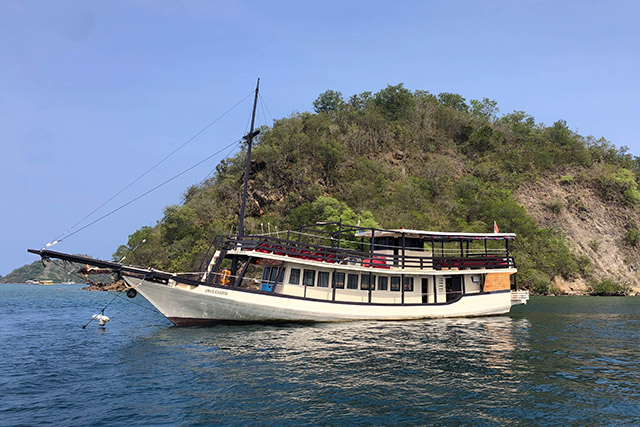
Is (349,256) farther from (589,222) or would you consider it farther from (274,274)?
(589,222)

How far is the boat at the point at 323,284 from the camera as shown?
19.3 m

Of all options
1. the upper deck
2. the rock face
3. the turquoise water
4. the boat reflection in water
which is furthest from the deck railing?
the rock face

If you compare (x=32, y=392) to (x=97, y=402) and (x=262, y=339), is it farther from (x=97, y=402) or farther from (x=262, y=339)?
(x=262, y=339)

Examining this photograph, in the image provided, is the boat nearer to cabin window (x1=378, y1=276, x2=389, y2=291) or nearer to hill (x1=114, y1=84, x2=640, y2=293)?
cabin window (x1=378, y1=276, x2=389, y2=291)

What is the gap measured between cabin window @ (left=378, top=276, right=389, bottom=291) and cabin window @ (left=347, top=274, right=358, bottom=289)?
1.49m

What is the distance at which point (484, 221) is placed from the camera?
5875 centimetres

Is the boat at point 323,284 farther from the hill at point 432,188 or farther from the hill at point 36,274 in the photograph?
the hill at point 36,274

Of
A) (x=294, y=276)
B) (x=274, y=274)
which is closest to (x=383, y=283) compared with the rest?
(x=294, y=276)

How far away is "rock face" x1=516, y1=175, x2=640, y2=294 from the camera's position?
5775cm

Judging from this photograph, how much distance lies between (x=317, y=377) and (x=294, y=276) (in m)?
10.1

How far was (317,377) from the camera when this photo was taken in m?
11.8

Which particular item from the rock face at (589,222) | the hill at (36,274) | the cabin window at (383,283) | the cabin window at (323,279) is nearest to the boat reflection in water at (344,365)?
the cabin window at (323,279)

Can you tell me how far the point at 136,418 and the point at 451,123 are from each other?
76410 millimetres

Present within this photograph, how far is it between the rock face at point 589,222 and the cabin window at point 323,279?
145 ft
